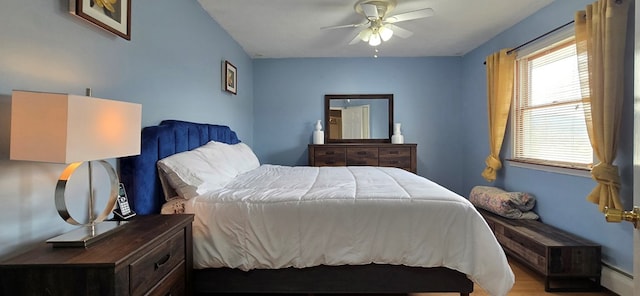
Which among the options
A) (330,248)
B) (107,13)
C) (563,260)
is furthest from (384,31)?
(563,260)

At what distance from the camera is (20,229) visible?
47.0 inches

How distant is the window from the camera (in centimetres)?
267

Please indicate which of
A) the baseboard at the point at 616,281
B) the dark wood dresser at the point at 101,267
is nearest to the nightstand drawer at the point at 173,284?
the dark wood dresser at the point at 101,267

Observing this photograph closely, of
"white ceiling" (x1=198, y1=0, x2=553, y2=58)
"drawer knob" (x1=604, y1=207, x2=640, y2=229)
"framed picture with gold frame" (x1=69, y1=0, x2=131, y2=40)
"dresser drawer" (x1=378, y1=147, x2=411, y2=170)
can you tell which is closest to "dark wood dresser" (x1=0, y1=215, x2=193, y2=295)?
"framed picture with gold frame" (x1=69, y1=0, x2=131, y2=40)

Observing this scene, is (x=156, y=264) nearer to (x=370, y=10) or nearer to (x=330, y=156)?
(x=370, y=10)

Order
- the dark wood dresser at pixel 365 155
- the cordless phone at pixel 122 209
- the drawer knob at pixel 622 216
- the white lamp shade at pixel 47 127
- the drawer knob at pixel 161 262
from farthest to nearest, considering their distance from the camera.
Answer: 1. the dark wood dresser at pixel 365 155
2. the cordless phone at pixel 122 209
3. the drawer knob at pixel 161 262
4. the white lamp shade at pixel 47 127
5. the drawer knob at pixel 622 216

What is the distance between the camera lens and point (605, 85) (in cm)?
219

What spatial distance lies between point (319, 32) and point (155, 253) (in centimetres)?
299

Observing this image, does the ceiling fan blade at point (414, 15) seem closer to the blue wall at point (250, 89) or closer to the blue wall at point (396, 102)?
the blue wall at point (250, 89)

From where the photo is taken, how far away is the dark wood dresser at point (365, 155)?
4.43 meters

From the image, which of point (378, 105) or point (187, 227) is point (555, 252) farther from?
point (378, 105)

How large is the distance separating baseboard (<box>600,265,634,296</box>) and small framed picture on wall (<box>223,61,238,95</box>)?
3.66 metres

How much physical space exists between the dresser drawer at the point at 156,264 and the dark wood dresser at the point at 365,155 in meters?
3.00

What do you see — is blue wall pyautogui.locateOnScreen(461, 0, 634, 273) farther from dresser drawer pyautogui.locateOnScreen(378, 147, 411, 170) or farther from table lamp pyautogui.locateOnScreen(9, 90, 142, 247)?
table lamp pyautogui.locateOnScreen(9, 90, 142, 247)
